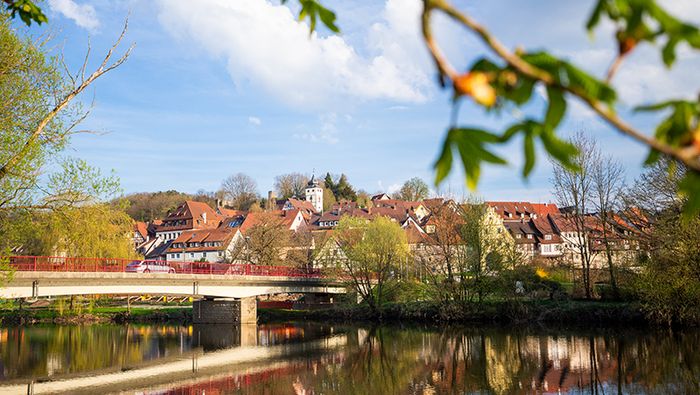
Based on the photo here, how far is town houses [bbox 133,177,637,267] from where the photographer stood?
131 ft

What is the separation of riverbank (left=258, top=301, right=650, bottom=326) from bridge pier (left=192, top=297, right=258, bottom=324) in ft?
19.6

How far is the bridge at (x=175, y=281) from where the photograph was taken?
99.4 ft

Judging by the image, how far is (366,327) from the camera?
1588 inches

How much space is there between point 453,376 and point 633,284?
1534cm

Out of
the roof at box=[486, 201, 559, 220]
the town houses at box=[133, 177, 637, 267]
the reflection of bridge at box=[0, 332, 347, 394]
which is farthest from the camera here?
the roof at box=[486, 201, 559, 220]

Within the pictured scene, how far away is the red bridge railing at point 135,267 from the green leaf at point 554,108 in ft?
81.0

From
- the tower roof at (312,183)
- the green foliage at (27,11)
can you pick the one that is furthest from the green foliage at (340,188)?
the green foliage at (27,11)

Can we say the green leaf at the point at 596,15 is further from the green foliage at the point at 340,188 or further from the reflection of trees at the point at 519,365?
the green foliage at the point at 340,188

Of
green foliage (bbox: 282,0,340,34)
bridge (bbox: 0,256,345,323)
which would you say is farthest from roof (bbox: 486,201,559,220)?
green foliage (bbox: 282,0,340,34)

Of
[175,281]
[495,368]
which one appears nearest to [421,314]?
[175,281]

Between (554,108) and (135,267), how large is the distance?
3819cm

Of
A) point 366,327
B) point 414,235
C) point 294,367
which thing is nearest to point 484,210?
point 366,327

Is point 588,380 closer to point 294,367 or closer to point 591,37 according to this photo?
point 294,367

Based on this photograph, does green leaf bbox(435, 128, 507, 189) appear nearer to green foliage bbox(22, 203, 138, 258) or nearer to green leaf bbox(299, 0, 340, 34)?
green leaf bbox(299, 0, 340, 34)
